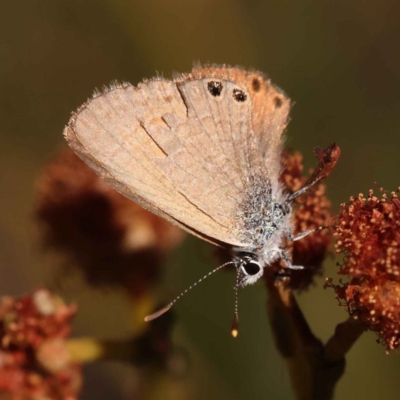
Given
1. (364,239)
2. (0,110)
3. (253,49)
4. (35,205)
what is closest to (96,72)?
(0,110)

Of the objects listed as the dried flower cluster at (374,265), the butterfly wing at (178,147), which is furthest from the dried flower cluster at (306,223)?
the dried flower cluster at (374,265)

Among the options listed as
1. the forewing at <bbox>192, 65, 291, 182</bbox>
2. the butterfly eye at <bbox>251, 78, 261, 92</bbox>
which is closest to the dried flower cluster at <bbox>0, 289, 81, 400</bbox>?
the forewing at <bbox>192, 65, 291, 182</bbox>

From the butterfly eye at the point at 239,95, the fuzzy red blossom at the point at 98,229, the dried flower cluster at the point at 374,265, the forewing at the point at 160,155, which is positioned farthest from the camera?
the fuzzy red blossom at the point at 98,229

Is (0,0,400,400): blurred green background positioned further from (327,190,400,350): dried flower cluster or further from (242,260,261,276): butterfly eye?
(327,190,400,350): dried flower cluster

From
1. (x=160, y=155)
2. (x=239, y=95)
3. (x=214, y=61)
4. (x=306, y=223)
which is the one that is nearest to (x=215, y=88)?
(x=239, y=95)

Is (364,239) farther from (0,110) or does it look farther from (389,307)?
(0,110)

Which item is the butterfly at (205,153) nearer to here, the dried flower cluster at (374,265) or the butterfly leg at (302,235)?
the butterfly leg at (302,235)
